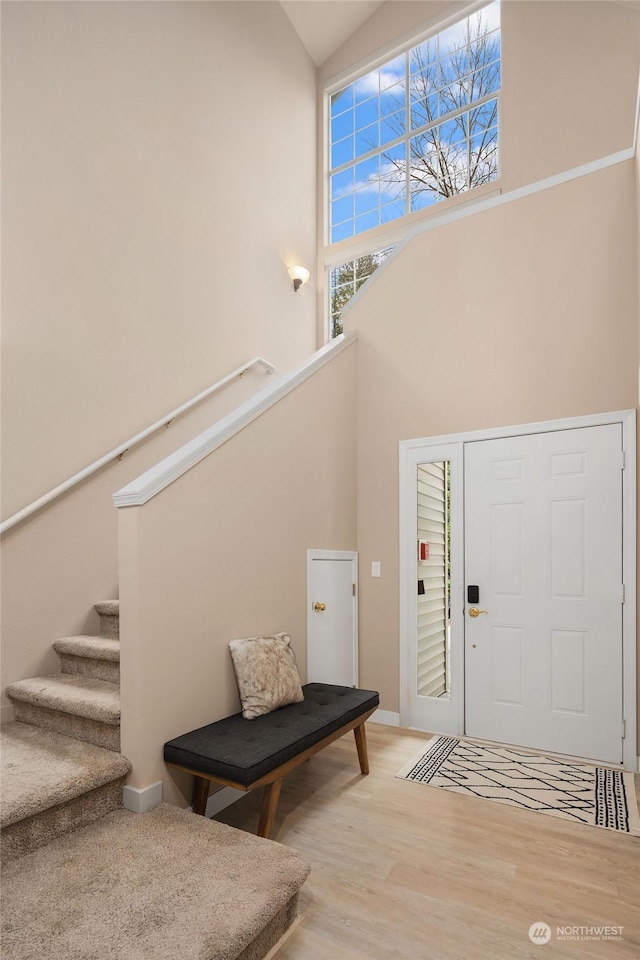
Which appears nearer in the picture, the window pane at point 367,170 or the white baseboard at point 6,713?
the white baseboard at point 6,713

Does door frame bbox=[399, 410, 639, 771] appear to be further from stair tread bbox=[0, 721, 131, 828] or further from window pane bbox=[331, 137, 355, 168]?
window pane bbox=[331, 137, 355, 168]

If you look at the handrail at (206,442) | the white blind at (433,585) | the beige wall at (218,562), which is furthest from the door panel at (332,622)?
the handrail at (206,442)

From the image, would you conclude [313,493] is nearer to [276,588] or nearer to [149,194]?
[276,588]

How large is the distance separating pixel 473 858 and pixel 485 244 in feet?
12.0


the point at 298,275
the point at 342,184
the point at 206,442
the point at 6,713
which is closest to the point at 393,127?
the point at 342,184

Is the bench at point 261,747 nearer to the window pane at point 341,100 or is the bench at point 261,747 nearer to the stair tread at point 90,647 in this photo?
the stair tread at point 90,647

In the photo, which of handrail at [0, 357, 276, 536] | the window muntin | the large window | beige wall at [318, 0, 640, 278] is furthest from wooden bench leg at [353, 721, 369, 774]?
the large window

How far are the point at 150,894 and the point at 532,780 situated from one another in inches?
87.0

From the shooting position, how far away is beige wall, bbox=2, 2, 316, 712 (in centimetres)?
329

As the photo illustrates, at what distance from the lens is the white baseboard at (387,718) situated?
162 inches

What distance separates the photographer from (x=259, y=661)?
3.00 m

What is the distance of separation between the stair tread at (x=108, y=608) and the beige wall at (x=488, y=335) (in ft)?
5.90

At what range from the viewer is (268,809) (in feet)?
7.98

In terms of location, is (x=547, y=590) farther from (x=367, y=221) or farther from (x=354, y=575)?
(x=367, y=221)
